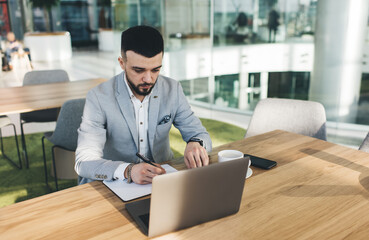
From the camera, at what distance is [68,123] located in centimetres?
242

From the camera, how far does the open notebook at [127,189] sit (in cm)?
126

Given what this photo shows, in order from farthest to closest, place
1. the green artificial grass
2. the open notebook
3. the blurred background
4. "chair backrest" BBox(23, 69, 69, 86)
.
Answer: the blurred background < "chair backrest" BBox(23, 69, 69, 86) < the green artificial grass < the open notebook

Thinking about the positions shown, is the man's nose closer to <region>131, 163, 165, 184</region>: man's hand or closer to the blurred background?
<region>131, 163, 165, 184</region>: man's hand

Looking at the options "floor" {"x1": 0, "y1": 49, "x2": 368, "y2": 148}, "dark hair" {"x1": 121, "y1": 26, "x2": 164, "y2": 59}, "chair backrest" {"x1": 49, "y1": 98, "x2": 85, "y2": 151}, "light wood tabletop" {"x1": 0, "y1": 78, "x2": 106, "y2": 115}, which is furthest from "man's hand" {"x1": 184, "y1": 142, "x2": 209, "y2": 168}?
"floor" {"x1": 0, "y1": 49, "x2": 368, "y2": 148}

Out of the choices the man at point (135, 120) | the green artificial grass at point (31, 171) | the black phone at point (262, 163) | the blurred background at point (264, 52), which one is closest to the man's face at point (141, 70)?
the man at point (135, 120)

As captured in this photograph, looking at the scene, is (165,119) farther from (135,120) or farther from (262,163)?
(262,163)

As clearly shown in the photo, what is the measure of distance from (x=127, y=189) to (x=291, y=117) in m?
1.36

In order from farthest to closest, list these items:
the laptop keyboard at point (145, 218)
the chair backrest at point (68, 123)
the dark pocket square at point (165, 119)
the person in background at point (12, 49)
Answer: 1. the person in background at point (12, 49)
2. the chair backrest at point (68, 123)
3. the dark pocket square at point (165, 119)
4. the laptop keyboard at point (145, 218)

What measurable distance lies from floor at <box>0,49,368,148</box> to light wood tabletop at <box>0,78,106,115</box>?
1382 mm

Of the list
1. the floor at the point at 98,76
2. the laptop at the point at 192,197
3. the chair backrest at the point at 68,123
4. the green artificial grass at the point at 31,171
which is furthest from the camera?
the floor at the point at 98,76

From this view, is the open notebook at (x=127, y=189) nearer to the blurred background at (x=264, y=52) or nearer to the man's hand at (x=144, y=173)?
the man's hand at (x=144, y=173)

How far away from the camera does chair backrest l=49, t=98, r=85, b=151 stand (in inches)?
94.3

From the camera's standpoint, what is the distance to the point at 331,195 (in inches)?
50.1

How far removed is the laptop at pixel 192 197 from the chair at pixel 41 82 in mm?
2688
